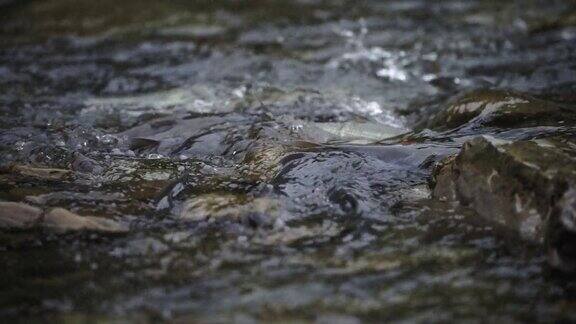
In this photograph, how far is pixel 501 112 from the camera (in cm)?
520

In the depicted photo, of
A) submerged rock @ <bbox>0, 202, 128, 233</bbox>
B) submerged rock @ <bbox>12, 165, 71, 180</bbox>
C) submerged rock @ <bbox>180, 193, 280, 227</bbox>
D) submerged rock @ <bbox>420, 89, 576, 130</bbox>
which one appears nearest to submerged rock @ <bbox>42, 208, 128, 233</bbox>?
submerged rock @ <bbox>0, 202, 128, 233</bbox>

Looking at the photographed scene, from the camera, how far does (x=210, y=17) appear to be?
8914 mm

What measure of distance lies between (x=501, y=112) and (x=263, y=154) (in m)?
1.56

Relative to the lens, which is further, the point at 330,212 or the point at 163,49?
the point at 163,49

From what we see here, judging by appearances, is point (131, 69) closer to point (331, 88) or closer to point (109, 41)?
point (109, 41)

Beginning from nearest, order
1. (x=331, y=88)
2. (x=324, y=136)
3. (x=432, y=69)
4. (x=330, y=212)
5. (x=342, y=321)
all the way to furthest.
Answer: (x=342, y=321) < (x=330, y=212) < (x=324, y=136) < (x=331, y=88) < (x=432, y=69)

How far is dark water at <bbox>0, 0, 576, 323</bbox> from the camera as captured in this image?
10.6 feet

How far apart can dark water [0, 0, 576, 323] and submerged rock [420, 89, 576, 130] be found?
0.76 ft

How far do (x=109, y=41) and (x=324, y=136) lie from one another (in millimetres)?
3527

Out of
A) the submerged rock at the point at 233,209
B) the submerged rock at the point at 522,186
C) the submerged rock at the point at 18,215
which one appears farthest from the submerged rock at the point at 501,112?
the submerged rock at the point at 18,215

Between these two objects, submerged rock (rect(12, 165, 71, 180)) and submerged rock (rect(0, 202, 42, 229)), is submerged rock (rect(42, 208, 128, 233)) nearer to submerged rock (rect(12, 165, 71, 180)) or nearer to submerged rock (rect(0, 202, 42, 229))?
submerged rock (rect(0, 202, 42, 229))

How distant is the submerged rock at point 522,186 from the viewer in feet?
11.1

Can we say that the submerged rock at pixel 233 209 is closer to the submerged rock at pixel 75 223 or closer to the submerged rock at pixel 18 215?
the submerged rock at pixel 75 223

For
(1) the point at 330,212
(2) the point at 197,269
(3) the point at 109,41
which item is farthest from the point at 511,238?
(3) the point at 109,41
